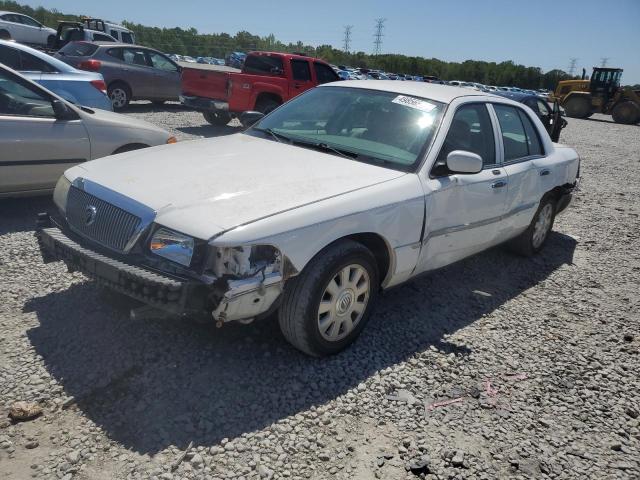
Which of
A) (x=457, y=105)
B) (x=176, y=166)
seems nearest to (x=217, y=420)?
(x=176, y=166)

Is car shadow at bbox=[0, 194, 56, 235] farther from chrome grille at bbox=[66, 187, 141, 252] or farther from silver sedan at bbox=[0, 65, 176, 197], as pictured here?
chrome grille at bbox=[66, 187, 141, 252]

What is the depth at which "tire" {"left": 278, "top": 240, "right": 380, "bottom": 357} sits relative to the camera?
3045 mm

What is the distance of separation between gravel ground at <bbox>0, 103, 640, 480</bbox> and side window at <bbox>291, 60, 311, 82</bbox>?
8.53 m

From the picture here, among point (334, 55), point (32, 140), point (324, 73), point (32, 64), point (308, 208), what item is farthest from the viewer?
point (334, 55)

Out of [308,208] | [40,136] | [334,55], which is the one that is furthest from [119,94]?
[334,55]

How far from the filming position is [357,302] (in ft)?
11.3

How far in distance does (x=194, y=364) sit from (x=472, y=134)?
275 centimetres

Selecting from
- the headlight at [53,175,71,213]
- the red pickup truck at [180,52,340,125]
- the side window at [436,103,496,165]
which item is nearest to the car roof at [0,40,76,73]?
the red pickup truck at [180,52,340,125]

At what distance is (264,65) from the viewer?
39.4 ft

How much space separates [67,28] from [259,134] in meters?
17.6

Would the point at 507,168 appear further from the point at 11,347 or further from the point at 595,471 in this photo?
the point at 11,347

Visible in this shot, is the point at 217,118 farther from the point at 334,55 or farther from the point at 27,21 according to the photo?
the point at 334,55

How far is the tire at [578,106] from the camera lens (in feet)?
92.9

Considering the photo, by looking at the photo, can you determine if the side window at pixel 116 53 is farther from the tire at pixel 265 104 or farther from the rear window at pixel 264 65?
the tire at pixel 265 104
